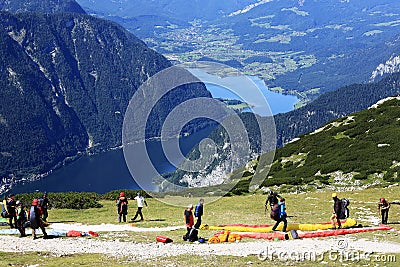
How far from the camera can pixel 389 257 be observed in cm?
2894

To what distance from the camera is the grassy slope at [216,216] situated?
97.3 ft

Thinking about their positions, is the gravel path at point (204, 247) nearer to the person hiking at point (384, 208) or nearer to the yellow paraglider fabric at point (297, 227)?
the yellow paraglider fabric at point (297, 227)

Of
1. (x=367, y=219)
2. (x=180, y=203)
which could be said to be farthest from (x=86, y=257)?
(x=180, y=203)

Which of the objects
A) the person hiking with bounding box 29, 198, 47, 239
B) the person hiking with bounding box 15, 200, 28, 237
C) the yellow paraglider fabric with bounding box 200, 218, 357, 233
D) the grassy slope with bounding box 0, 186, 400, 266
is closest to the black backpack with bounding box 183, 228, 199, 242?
the grassy slope with bounding box 0, 186, 400, 266

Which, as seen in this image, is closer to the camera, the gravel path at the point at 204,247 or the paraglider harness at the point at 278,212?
the gravel path at the point at 204,247

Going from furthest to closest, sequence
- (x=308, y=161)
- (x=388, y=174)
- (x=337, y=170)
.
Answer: (x=308, y=161) → (x=337, y=170) → (x=388, y=174)

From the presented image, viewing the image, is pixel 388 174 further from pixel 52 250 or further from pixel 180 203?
pixel 52 250

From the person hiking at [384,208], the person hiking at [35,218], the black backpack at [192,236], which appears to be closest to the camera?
the black backpack at [192,236]

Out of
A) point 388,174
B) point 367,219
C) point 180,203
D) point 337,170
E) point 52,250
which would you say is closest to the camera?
point 52,250

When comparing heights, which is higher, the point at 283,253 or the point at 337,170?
the point at 337,170

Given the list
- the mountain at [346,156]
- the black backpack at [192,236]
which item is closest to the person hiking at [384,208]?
the black backpack at [192,236]

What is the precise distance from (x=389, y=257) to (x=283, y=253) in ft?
18.5

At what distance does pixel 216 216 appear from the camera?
5025cm

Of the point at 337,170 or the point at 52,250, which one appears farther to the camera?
the point at 337,170
